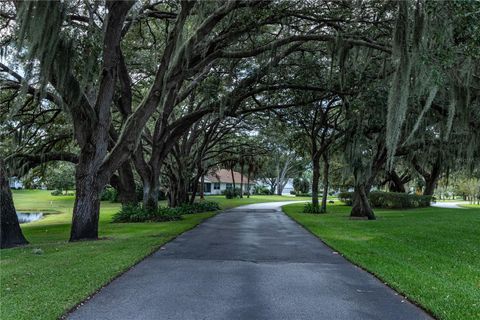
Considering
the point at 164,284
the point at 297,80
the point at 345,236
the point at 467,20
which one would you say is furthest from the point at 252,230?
the point at 467,20

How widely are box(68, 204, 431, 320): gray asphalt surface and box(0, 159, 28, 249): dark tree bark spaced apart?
12.8 feet

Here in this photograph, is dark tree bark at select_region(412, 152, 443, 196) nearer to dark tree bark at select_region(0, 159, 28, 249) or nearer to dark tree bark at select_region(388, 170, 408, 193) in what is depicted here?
dark tree bark at select_region(388, 170, 408, 193)


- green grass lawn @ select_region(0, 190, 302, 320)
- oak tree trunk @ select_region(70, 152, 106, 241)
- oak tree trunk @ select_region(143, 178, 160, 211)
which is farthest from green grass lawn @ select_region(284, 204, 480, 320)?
oak tree trunk @ select_region(143, 178, 160, 211)

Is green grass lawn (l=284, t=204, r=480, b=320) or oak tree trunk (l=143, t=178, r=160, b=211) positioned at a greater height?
oak tree trunk (l=143, t=178, r=160, b=211)

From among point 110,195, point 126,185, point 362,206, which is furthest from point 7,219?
point 110,195

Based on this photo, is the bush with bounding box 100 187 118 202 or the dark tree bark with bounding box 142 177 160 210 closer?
the dark tree bark with bounding box 142 177 160 210

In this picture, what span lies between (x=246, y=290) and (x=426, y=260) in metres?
4.21

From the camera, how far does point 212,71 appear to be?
16797mm

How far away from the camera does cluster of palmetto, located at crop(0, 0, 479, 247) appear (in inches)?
326

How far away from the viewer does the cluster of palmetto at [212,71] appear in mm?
8281

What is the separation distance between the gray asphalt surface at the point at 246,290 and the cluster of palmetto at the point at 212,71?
389 cm

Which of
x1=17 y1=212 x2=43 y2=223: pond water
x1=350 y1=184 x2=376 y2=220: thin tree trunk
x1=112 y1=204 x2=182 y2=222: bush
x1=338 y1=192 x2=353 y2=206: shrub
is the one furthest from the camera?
x1=338 y1=192 x2=353 y2=206: shrub

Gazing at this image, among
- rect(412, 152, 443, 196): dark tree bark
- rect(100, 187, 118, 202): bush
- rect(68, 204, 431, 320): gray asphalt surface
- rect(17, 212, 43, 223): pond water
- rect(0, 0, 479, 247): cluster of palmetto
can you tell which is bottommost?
rect(17, 212, 43, 223): pond water

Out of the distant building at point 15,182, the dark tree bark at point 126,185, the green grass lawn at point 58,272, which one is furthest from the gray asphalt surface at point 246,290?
the distant building at point 15,182
